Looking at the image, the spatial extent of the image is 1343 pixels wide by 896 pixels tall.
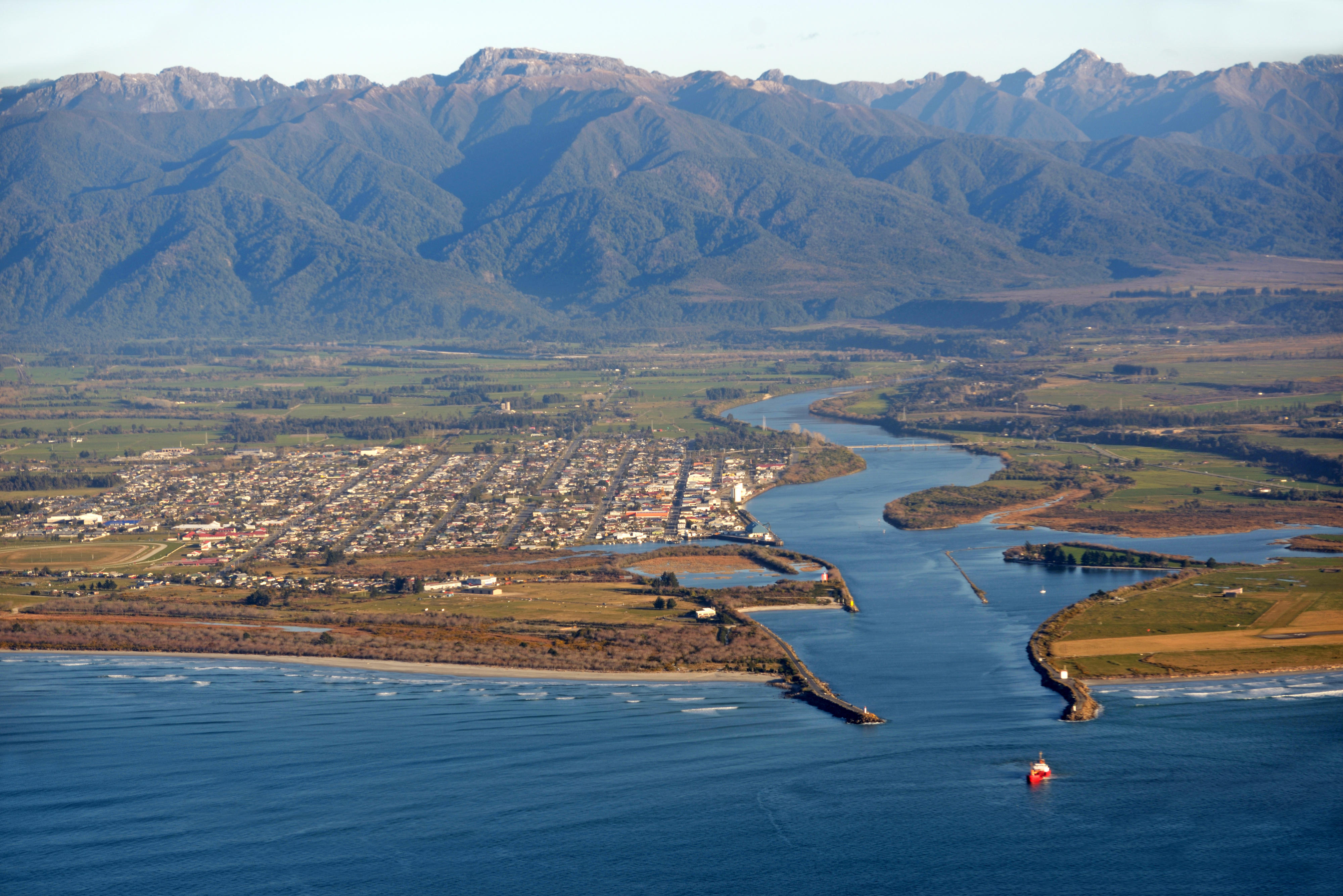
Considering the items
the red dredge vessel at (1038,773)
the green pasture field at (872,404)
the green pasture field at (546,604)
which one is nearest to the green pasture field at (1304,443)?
the green pasture field at (872,404)

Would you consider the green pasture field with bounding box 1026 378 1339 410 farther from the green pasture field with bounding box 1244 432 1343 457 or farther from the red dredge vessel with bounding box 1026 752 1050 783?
the red dredge vessel with bounding box 1026 752 1050 783

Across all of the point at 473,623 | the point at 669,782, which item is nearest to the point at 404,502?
the point at 473,623

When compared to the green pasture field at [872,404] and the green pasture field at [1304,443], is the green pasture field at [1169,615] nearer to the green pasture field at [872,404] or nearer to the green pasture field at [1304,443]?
the green pasture field at [1304,443]

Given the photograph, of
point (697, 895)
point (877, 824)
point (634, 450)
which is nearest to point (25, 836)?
point (697, 895)

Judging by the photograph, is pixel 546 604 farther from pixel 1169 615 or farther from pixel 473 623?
pixel 1169 615

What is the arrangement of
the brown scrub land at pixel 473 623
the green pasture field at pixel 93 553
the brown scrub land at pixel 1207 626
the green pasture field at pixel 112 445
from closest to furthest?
the brown scrub land at pixel 1207 626 < the brown scrub land at pixel 473 623 < the green pasture field at pixel 93 553 < the green pasture field at pixel 112 445

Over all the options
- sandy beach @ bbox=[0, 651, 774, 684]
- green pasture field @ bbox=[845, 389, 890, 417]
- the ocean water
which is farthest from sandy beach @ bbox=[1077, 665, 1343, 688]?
green pasture field @ bbox=[845, 389, 890, 417]
